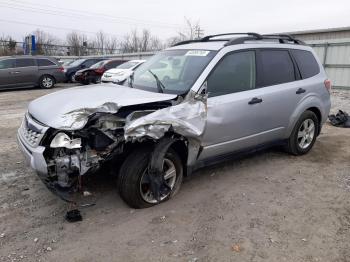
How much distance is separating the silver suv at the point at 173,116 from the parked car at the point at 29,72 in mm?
12133

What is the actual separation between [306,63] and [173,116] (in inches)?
114

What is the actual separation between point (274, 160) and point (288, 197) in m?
1.34

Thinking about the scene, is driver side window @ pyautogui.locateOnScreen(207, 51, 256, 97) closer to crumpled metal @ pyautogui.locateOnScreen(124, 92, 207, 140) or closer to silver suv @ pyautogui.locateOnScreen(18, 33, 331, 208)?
silver suv @ pyautogui.locateOnScreen(18, 33, 331, 208)

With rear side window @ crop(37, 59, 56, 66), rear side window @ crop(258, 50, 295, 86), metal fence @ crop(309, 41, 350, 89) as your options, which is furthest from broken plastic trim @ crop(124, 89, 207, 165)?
rear side window @ crop(37, 59, 56, 66)

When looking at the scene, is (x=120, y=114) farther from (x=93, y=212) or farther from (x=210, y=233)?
(x=210, y=233)

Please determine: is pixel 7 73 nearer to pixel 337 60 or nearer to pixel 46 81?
pixel 46 81

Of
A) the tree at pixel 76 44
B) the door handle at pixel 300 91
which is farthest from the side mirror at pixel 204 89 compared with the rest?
the tree at pixel 76 44

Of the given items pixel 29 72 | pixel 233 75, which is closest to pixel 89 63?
pixel 29 72

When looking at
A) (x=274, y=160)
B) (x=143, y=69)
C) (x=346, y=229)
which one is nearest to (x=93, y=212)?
(x=143, y=69)

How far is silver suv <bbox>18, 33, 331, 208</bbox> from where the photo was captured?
11.1ft

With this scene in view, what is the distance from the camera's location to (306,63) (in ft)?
17.8

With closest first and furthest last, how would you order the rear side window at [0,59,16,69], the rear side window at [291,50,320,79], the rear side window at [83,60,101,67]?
the rear side window at [291,50,320,79] → the rear side window at [0,59,16,69] → the rear side window at [83,60,101,67]

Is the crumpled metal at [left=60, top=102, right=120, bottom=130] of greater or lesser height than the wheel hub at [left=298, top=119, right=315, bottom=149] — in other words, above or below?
above

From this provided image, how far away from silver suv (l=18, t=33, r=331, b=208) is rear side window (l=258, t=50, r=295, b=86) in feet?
0.05
